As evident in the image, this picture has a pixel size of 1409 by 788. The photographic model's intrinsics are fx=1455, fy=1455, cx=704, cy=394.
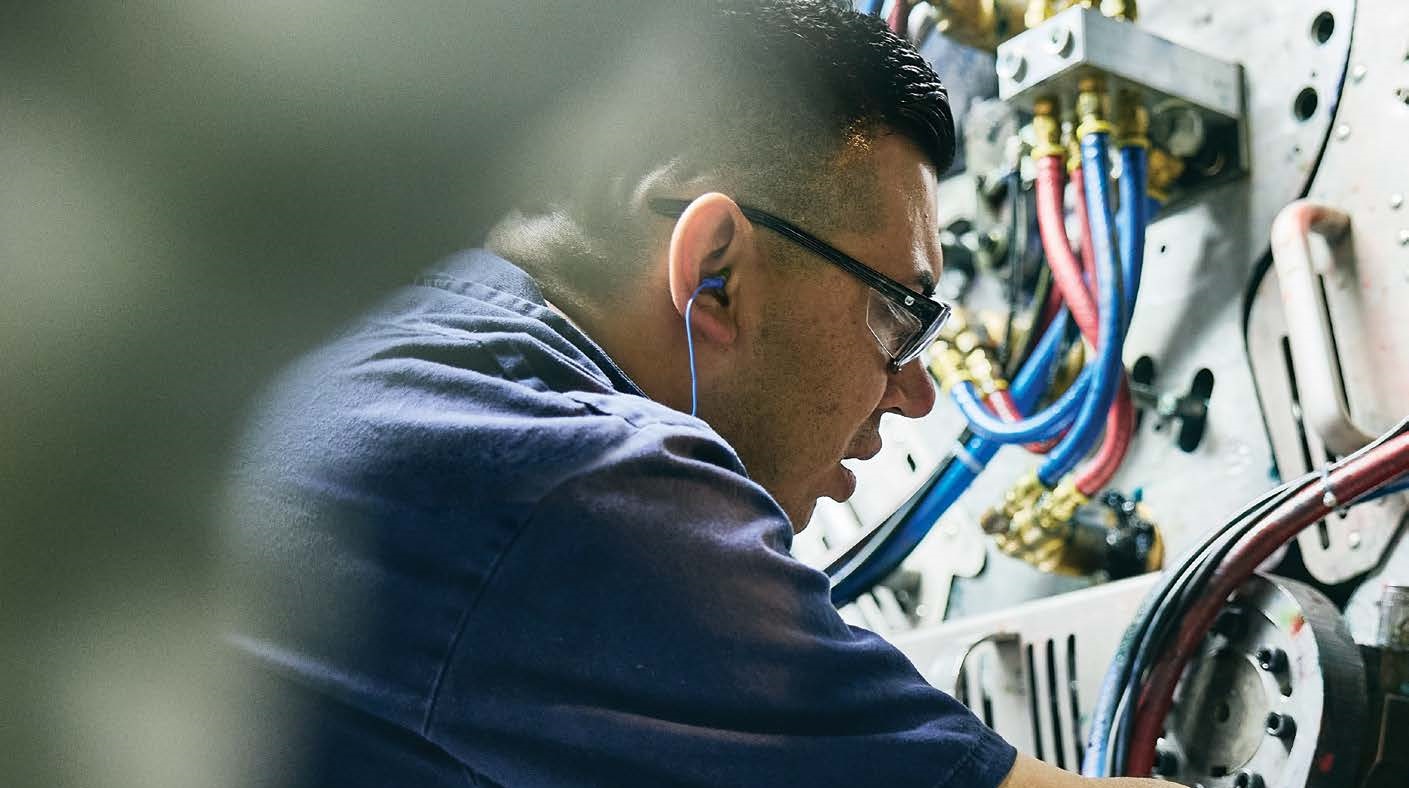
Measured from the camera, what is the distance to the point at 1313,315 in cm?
117

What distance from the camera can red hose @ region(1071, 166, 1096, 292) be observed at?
1316 mm

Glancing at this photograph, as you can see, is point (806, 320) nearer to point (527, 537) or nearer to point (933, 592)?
point (527, 537)

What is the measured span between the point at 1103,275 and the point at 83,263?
37.7 inches

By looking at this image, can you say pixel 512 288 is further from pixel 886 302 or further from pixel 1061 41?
pixel 1061 41

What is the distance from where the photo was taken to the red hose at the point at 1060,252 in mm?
1308

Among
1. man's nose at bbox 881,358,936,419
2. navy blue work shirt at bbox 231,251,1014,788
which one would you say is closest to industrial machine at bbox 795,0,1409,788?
man's nose at bbox 881,358,936,419

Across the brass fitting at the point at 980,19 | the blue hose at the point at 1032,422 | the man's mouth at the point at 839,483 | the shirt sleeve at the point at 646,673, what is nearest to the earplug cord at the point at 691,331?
the man's mouth at the point at 839,483

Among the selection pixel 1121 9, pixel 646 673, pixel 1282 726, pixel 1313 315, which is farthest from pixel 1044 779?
pixel 1121 9

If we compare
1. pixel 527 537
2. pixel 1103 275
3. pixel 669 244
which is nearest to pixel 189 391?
pixel 527 537

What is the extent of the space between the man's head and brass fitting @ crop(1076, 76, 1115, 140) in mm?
267

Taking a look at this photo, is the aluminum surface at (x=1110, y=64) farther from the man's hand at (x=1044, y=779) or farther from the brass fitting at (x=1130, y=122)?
the man's hand at (x=1044, y=779)

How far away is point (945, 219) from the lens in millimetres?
1665

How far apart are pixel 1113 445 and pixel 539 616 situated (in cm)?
85

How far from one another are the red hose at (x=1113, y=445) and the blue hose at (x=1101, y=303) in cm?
6
